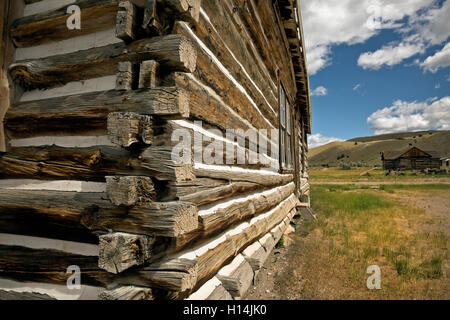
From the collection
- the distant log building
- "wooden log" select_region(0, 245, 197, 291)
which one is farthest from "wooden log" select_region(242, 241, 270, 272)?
the distant log building

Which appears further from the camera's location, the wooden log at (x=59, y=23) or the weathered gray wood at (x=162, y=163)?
the wooden log at (x=59, y=23)

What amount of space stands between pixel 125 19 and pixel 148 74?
1.22 feet

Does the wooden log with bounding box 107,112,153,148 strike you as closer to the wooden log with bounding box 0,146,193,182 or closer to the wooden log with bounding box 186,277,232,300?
the wooden log with bounding box 0,146,193,182

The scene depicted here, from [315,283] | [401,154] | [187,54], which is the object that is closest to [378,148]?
[401,154]

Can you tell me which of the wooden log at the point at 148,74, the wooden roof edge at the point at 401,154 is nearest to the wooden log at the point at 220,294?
the wooden log at the point at 148,74

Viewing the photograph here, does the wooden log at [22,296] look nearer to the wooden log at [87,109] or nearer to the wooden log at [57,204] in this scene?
the wooden log at [57,204]

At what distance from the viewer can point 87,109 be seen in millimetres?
1780

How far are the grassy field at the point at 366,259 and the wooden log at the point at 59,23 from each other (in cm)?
343

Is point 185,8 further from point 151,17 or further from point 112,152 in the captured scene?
point 112,152

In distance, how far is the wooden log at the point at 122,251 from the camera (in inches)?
56.1

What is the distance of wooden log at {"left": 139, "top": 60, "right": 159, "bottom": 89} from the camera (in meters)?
1.63

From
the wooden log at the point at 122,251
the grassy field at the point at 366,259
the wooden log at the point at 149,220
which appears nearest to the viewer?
the wooden log at the point at 122,251

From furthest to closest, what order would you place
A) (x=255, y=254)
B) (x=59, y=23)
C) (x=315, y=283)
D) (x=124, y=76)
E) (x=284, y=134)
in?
(x=284, y=134), (x=315, y=283), (x=255, y=254), (x=59, y=23), (x=124, y=76)
